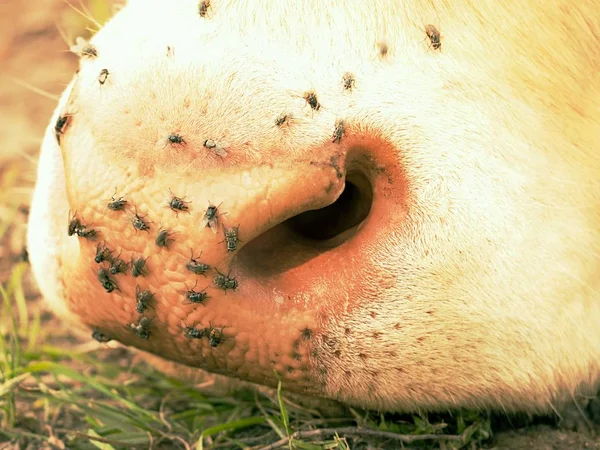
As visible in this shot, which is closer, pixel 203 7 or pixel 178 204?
pixel 178 204

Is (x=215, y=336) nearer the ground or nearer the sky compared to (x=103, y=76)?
nearer the ground

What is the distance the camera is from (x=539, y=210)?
4.94ft

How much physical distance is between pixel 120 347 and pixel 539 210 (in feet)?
4.21

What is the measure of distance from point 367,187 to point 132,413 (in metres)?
0.84

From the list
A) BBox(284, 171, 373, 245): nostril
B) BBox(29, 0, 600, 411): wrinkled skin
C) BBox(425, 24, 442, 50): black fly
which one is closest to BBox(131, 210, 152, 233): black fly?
BBox(29, 0, 600, 411): wrinkled skin

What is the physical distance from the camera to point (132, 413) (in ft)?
6.75

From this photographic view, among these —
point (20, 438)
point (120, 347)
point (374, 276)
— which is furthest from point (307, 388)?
point (120, 347)

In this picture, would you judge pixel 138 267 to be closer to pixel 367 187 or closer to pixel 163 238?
pixel 163 238

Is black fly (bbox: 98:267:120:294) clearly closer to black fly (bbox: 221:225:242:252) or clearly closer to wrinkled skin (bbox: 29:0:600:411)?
wrinkled skin (bbox: 29:0:600:411)

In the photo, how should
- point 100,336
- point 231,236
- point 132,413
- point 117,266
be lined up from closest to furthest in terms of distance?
1. point 231,236
2. point 117,266
3. point 100,336
4. point 132,413

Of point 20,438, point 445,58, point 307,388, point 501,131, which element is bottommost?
point 20,438

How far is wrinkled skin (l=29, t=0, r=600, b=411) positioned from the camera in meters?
1.48

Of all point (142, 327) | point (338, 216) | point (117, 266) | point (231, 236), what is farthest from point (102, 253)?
point (338, 216)

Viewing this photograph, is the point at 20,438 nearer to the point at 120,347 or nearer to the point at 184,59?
the point at 120,347
